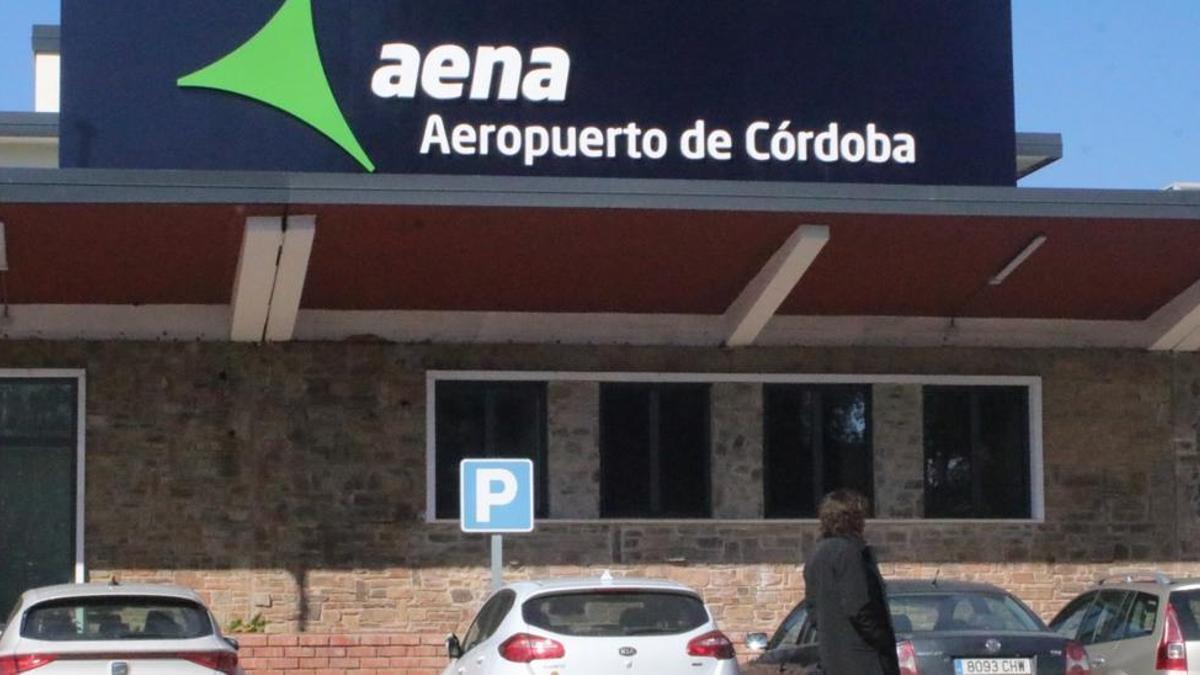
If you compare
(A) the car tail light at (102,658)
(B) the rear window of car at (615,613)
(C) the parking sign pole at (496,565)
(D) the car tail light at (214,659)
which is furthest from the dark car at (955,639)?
(A) the car tail light at (102,658)

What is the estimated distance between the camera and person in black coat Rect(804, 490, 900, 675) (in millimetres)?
10938

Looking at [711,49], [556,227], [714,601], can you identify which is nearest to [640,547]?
[714,601]

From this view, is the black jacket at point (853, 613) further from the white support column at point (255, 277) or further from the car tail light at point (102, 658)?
the white support column at point (255, 277)

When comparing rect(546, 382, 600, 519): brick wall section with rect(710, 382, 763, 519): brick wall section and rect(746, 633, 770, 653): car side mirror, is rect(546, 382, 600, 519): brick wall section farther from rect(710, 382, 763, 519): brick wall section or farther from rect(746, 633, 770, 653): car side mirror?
rect(746, 633, 770, 653): car side mirror

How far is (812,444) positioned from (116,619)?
10.5 m

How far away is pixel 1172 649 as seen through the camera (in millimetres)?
13930

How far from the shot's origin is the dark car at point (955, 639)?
13422mm

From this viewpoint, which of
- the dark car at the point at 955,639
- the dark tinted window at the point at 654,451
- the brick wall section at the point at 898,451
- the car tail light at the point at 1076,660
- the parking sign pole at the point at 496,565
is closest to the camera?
the dark car at the point at 955,639

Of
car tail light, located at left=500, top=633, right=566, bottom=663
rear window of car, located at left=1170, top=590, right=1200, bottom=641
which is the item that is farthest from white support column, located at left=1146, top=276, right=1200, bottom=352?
car tail light, located at left=500, top=633, right=566, bottom=663

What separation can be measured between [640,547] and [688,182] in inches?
193

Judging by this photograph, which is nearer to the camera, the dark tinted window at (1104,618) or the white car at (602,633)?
the white car at (602,633)

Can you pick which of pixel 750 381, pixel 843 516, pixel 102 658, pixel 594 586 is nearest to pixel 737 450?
pixel 750 381

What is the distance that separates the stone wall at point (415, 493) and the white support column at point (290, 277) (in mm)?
543

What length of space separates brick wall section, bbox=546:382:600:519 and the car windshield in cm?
792
